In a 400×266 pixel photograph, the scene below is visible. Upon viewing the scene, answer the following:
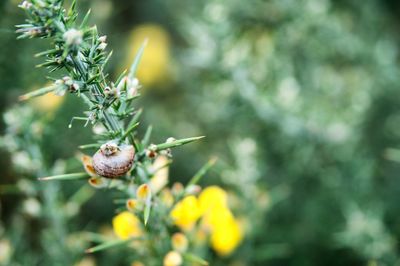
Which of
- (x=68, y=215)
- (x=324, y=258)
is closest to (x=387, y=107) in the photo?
(x=324, y=258)

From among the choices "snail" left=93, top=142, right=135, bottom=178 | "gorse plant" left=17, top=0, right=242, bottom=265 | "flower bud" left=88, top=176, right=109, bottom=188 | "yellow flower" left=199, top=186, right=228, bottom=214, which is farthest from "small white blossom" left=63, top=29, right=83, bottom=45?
"yellow flower" left=199, top=186, right=228, bottom=214

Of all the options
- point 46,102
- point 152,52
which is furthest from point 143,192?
point 152,52

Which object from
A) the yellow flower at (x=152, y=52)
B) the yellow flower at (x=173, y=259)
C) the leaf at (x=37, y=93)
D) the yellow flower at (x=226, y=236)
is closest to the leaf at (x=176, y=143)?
the leaf at (x=37, y=93)

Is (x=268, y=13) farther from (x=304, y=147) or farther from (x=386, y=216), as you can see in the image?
(x=386, y=216)

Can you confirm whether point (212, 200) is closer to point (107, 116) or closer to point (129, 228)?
point (129, 228)

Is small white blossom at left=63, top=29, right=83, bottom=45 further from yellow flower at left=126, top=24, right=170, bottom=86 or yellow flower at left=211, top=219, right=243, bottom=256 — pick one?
yellow flower at left=126, top=24, right=170, bottom=86

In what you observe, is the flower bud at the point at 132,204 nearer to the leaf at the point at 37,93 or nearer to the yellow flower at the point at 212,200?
the leaf at the point at 37,93
